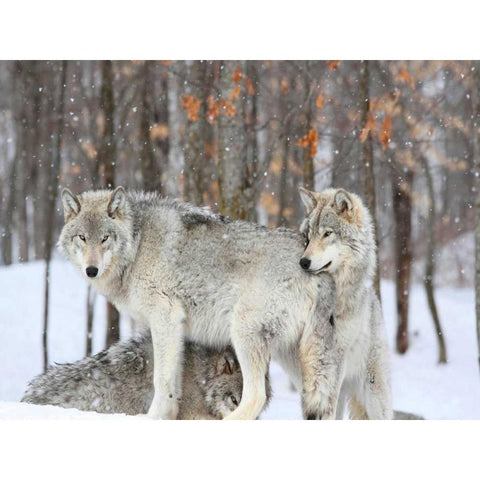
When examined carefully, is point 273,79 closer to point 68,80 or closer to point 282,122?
point 282,122

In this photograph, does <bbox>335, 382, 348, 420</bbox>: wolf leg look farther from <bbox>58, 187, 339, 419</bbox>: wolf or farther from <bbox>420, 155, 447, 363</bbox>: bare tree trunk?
<bbox>420, 155, 447, 363</bbox>: bare tree trunk

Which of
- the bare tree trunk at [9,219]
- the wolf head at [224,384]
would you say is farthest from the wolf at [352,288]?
the bare tree trunk at [9,219]

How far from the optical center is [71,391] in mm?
6164

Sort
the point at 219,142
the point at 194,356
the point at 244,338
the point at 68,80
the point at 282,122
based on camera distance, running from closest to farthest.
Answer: the point at 244,338, the point at 194,356, the point at 219,142, the point at 282,122, the point at 68,80

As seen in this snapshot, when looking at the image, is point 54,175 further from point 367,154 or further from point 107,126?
point 367,154

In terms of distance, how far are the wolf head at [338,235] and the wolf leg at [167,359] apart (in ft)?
3.94

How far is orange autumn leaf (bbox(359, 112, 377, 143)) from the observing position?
916 centimetres

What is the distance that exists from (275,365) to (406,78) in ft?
21.7

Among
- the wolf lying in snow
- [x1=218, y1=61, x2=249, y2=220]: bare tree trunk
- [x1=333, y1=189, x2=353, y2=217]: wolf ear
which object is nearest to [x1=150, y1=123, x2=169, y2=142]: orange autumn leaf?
[x1=218, y1=61, x2=249, y2=220]: bare tree trunk

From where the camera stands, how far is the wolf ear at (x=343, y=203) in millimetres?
6156

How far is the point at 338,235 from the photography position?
611cm

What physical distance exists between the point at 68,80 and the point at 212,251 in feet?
20.3

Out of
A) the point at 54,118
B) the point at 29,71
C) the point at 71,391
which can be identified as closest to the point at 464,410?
the point at 71,391

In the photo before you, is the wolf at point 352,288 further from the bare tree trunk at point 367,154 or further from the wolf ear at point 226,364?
the bare tree trunk at point 367,154
